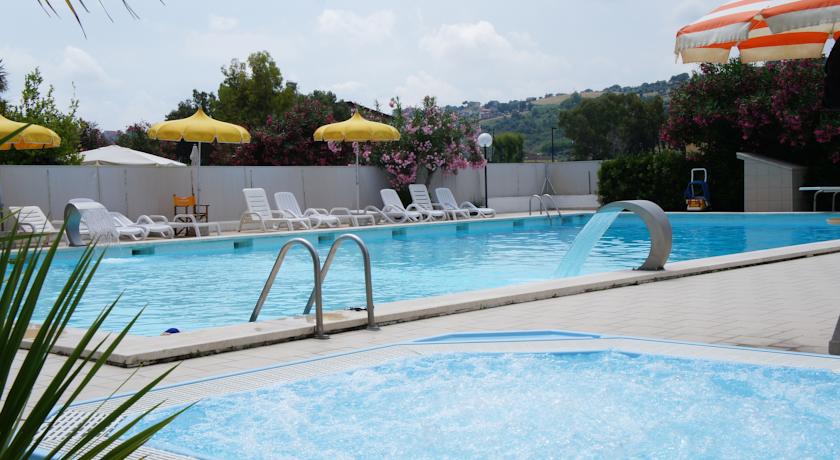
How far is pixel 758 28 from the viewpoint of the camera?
7066 millimetres

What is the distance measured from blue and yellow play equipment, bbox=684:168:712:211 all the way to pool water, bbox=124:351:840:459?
16552 mm

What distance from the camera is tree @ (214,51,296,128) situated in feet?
133

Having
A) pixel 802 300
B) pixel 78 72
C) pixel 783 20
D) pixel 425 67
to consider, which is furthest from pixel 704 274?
pixel 425 67

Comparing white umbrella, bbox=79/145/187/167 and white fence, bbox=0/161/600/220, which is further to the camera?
white umbrella, bbox=79/145/187/167

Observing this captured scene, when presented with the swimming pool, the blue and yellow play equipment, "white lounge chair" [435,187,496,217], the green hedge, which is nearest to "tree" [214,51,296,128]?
the green hedge

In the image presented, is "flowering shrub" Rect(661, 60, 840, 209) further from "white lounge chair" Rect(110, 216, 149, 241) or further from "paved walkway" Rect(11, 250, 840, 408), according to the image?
"white lounge chair" Rect(110, 216, 149, 241)

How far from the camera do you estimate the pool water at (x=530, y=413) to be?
3729 mm

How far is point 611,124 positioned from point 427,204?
1893 inches

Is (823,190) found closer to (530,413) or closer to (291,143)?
(291,143)

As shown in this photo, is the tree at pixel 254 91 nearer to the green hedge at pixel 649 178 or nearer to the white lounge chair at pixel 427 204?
the green hedge at pixel 649 178

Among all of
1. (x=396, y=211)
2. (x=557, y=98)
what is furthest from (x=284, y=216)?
(x=557, y=98)

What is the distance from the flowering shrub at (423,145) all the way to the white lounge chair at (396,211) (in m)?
1.54

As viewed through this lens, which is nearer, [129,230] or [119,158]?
[129,230]

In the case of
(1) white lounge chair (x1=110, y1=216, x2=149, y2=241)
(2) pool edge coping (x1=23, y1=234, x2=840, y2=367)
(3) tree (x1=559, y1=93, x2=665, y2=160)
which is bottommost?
(2) pool edge coping (x1=23, y1=234, x2=840, y2=367)
